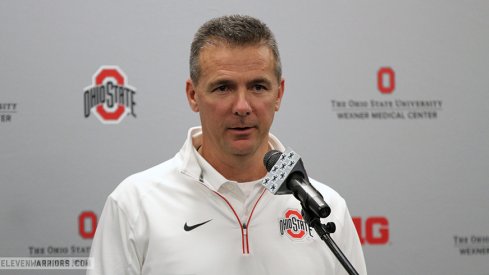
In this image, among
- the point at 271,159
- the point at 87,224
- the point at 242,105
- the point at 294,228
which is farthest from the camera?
the point at 87,224

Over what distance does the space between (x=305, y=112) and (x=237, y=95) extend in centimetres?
97

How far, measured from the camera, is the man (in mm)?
1411

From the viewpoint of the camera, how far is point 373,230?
2346 millimetres

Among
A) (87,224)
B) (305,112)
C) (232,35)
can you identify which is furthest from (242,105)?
(87,224)

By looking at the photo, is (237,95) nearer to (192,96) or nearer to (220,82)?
(220,82)

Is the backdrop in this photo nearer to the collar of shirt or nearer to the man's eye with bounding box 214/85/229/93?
the collar of shirt

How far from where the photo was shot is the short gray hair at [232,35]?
4.77 feet

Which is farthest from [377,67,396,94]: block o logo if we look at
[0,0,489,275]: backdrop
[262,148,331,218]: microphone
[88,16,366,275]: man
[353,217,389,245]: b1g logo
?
[262,148,331,218]: microphone

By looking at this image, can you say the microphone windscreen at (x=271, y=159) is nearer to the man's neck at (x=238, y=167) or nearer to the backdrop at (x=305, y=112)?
the man's neck at (x=238, y=167)

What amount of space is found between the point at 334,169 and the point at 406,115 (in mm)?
360

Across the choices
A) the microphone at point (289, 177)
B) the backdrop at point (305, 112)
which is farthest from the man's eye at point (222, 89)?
the backdrop at point (305, 112)

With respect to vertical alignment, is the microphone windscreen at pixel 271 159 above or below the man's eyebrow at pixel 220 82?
below

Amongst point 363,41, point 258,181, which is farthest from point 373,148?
point 258,181

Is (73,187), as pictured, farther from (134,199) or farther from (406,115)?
(406,115)
